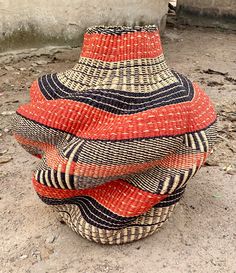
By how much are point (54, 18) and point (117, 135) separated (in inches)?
163

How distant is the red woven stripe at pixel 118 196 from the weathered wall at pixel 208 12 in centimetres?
635

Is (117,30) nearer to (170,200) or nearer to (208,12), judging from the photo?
(170,200)

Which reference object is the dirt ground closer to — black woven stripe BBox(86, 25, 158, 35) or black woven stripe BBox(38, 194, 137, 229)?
black woven stripe BBox(38, 194, 137, 229)

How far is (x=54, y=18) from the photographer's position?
586 cm

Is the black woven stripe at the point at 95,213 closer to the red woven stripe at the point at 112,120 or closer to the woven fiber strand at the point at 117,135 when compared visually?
the woven fiber strand at the point at 117,135

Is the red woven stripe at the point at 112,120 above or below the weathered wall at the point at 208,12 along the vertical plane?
above

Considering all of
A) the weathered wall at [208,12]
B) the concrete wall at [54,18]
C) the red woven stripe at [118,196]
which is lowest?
the weathered wall at [208,12]

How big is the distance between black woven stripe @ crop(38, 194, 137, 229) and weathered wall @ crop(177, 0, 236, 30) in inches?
250

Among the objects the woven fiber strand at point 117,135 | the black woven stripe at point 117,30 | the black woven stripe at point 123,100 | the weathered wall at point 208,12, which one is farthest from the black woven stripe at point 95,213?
the weathered wall at point 208,12

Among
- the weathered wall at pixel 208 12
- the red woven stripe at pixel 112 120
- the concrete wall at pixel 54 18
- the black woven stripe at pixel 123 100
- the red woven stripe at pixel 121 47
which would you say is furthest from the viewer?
the weathered wall at pixel 208 12

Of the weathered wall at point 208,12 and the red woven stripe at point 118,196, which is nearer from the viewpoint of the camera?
the red woven stripe at point 118,196

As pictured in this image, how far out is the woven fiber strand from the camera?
2.09 meters

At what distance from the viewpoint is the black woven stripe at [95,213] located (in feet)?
7.39

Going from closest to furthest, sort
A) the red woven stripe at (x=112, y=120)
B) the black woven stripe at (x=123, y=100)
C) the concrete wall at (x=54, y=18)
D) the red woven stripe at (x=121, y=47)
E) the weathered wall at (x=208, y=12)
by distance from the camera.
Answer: the red woven stripe at (x=112, y=120), the black woven stripe at (x=123, y=100), the red woven stripe at (x=121, y=47), the concrete wall at (x=54, y=18), the weathered wall at (x=208, y=12)
